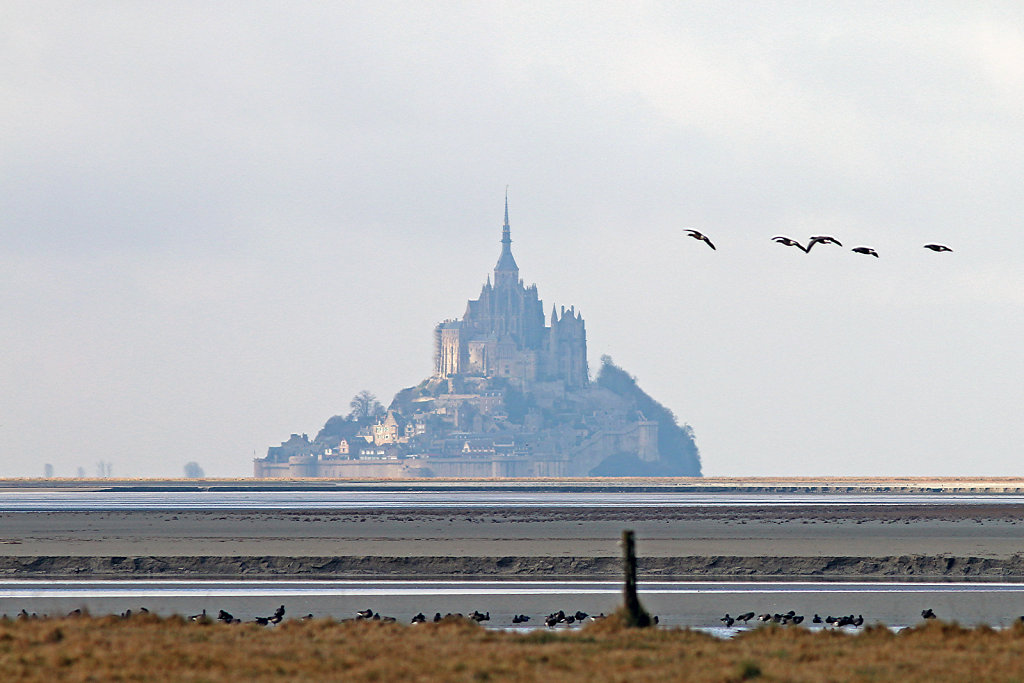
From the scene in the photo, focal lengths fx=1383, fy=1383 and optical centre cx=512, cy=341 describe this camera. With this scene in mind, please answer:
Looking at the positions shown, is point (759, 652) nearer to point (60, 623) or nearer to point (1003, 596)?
point (60, 623)

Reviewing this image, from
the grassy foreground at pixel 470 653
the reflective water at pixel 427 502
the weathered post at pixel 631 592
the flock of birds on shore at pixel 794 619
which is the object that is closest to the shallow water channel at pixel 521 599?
the flock of birds on shore at pixel 794 619

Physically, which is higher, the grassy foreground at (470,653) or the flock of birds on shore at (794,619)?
the grassy foreground at (470,653)

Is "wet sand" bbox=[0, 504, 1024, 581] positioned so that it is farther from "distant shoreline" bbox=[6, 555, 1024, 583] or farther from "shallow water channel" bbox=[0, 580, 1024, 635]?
"shallow water channel" bbox=[0, 580, 1024, 635]

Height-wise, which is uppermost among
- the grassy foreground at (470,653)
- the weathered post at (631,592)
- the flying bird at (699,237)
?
the flying bird at (699,237)

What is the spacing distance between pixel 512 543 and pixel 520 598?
60.5 ft

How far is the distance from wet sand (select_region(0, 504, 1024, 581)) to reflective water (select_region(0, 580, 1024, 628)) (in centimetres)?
317

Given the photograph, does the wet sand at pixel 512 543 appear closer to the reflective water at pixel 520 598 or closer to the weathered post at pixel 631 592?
the reflective water at pixel 520 598

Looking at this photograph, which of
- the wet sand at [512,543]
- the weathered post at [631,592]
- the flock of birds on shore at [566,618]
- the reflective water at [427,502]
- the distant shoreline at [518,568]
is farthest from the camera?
the reflective water at [427,502]

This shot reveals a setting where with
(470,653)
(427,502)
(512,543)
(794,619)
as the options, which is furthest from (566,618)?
(427,502)

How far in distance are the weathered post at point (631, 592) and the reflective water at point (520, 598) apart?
377 cm

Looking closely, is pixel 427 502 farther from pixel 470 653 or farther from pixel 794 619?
pixel 470 653

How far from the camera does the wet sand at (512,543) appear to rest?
38.5 metres

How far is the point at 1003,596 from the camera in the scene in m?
31.4

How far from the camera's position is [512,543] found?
4950 cm
